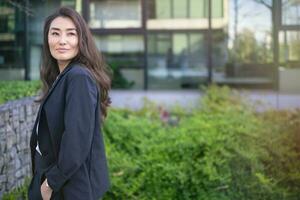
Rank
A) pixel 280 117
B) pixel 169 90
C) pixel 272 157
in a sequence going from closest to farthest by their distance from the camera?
pixel 272 157, pixel 280 117, pixel 169 90

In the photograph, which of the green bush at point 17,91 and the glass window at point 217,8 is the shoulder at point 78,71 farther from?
the glass window at point 217,8

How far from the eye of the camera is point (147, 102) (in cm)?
960

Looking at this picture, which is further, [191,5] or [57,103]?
[191,5]

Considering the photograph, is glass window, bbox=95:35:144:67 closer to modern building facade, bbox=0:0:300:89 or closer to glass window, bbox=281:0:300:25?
modern building facade, bbox=0:0:300:89

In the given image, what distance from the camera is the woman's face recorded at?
8.16 ft

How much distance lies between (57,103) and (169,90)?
10.8 meters

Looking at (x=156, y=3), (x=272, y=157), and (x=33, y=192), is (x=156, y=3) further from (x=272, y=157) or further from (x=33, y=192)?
(x=33, y=192)

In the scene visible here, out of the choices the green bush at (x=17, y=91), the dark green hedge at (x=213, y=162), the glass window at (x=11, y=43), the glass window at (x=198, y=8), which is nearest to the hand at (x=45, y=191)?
the dark green hedge at (x=213, y=162)

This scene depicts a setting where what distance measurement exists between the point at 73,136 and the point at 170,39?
10.9 m

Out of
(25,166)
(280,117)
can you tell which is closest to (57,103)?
(25,166)

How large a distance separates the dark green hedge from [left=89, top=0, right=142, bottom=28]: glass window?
6765 millimetres

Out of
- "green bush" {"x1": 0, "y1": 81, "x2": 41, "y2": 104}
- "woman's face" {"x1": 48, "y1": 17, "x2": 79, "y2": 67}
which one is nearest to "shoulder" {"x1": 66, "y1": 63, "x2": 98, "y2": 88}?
"woman's face" {"x1": 48, "y1": 17, "x2": 79, "y2": 67}

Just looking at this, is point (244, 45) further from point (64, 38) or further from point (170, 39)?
point (64, 38)

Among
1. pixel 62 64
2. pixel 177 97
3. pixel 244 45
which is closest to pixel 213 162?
pixel 62 64
